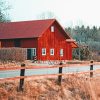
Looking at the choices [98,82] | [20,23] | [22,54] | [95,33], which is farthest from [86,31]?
[98,82]

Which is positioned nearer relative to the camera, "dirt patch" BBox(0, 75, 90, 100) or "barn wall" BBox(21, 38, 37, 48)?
"dirt patch" BBox(0, 75, 90, 100)

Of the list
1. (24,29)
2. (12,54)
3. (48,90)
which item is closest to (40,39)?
(24,29)

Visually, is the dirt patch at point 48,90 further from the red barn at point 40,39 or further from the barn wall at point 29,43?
the barn wall at point 29,43

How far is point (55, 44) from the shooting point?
51.9 meters

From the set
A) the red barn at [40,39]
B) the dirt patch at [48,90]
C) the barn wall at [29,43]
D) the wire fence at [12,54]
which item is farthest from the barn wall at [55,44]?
the dirt patch at [48,90]

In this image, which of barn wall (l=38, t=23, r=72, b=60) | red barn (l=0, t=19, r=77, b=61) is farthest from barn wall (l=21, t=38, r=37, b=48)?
barn wall (l=38, t=23, r=72, b=60)

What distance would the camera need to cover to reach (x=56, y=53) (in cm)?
5203

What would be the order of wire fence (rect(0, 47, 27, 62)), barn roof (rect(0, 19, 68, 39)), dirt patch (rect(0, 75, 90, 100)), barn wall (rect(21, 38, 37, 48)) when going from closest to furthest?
dirt patch (rect(0, 75, 90, 100))
wire fence (rect(0, 47, 27, 62))
barn wall (rect(21, 38, 37, 48))
barn roof (rect(0, 19, 68, 39))

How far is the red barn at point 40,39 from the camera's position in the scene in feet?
160

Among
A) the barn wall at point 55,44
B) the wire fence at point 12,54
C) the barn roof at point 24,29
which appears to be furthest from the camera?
the barn wall at point 55,44

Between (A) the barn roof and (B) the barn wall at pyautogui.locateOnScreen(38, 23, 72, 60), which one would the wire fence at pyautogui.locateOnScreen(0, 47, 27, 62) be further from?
(B) the barn wall at pyautogui.locateOnScreen(38, 23, 72, 60)

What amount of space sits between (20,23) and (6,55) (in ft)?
54.9

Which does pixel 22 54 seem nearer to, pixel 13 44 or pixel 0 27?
pixel 13 44

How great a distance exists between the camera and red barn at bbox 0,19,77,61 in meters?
48.9
